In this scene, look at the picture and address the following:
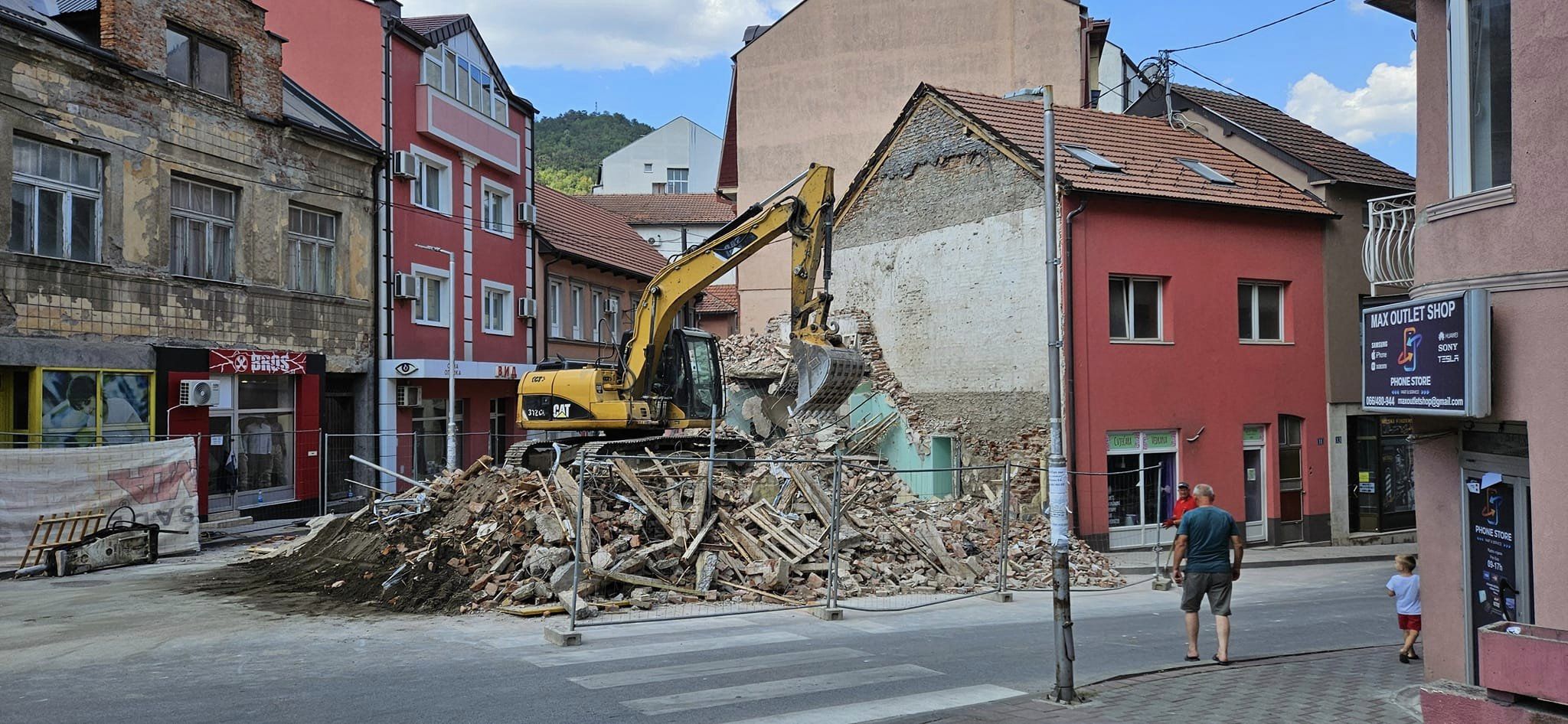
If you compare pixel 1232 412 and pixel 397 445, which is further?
pixel 397 445

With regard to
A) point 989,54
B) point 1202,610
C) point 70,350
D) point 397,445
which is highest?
point 989,54

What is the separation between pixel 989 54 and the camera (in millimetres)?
31984

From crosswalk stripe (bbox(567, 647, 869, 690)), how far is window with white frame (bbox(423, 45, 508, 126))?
1957 cm

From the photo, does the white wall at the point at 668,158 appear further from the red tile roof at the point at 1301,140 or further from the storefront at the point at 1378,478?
the storefront at the point at 1378,478

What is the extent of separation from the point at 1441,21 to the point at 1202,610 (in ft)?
25.8

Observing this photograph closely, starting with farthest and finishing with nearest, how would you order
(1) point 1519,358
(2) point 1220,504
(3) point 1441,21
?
(2) point 1220,504
(3) point 1441,21
(1) point 1519,358

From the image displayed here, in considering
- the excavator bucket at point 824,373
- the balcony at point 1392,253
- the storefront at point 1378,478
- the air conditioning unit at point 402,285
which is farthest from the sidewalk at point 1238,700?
the air conditioning unit at point 402,285

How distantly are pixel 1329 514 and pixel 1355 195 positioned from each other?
684 centimetres

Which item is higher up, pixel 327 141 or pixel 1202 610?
pixel 327 141

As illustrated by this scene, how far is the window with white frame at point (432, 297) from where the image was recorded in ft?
83.6

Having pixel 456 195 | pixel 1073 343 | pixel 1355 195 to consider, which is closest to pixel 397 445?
pixel 456 195

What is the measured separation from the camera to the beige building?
1222 inches

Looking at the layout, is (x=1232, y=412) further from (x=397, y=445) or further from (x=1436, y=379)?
(x=397, y=445)

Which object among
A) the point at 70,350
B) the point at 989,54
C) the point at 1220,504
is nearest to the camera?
the point at 70,350
